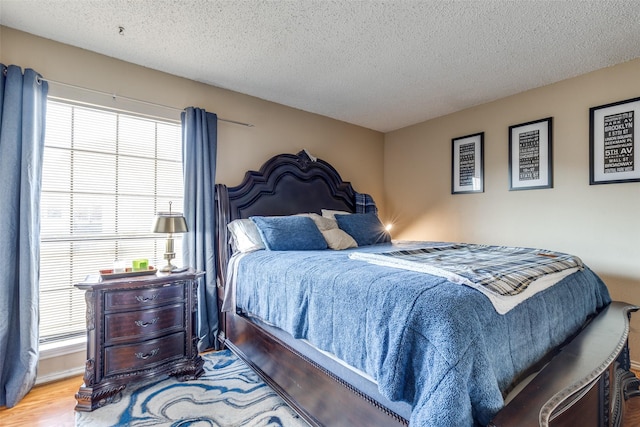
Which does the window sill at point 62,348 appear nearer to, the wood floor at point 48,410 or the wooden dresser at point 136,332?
the wood floor at point 48,410

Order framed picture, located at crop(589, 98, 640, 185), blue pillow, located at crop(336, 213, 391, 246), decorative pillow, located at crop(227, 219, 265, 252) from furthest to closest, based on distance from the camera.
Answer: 1. blue pillow, located at crop(336, 213, 391, 246)
2. decorative pillow, located at crop(227, 219, 265, 252)
3. framed picture, located at crop(589, 98, 640, 185)

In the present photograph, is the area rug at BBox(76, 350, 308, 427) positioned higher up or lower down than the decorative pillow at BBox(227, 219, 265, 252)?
lower down

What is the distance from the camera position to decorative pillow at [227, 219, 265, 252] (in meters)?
2.67

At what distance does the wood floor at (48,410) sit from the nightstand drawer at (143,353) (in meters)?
0.30

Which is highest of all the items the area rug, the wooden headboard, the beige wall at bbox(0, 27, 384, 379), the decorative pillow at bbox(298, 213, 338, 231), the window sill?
the beige wall at bbox(0, 27, 384, 379)

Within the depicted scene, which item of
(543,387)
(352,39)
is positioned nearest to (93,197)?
(352,39)

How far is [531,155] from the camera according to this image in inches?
122

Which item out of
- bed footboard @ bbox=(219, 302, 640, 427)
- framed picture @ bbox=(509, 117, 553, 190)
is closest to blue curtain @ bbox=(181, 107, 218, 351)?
bed footboard @ bbox=(219, 302, 640, 427)

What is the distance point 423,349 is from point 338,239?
72.3 inches

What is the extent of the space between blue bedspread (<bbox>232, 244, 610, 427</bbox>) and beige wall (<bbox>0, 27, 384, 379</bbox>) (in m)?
1.80

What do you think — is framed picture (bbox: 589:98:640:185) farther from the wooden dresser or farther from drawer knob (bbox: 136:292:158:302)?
drawer knob (bbox: 136:292:158:302)

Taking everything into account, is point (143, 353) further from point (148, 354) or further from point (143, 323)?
point (143, 323)

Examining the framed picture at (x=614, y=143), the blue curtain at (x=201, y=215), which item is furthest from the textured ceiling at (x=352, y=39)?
the blue curtain at (x=201, y=215)

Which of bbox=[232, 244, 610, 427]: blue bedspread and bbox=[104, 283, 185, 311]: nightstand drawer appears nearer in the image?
bbox=[232, 244, 610, 427]: blue bedspread
